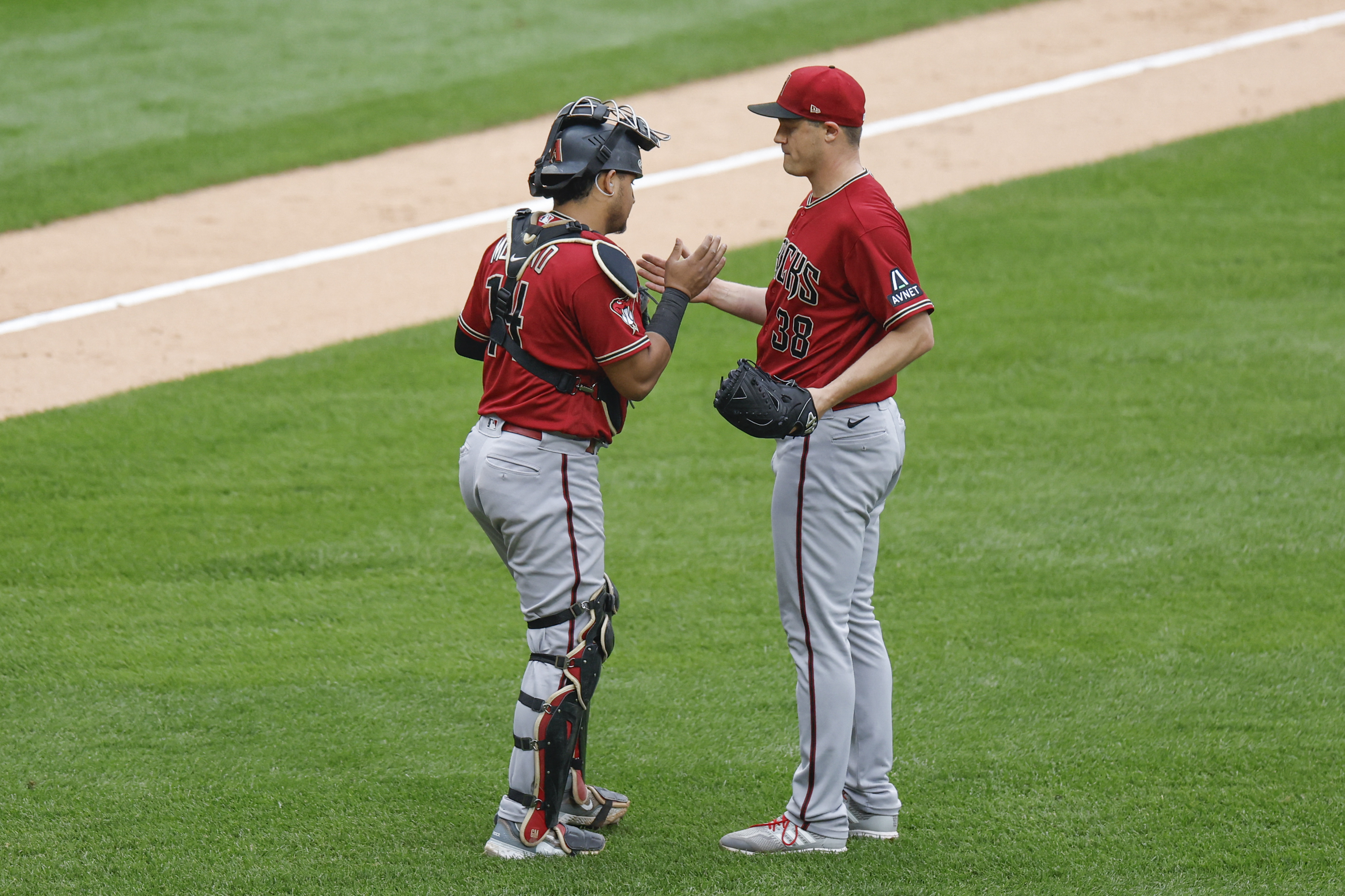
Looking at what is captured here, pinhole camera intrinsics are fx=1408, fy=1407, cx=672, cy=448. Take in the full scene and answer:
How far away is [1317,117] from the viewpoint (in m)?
10.7

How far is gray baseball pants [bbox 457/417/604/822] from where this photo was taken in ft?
12.7

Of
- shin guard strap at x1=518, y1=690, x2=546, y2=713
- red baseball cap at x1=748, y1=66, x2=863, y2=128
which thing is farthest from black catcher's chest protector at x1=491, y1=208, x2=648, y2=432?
shin guard strap at x1=518, y1=690, x2=546, y2=713

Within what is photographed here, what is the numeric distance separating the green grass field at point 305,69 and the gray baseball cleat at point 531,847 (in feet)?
24.3

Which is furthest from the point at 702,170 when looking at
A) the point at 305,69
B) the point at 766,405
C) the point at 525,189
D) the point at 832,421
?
the point at 766,405

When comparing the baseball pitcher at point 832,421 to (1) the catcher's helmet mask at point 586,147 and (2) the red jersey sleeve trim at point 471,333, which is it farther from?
(2) the red jersey sleeve trim at point 471,333

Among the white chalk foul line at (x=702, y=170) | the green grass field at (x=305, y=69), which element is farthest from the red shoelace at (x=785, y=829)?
the green grass field at (x=305, y=69)

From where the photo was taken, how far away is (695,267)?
396 cm

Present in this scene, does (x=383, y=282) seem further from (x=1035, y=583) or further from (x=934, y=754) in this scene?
(x=934, y=754)

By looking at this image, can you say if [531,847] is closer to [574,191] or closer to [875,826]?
[875,826]

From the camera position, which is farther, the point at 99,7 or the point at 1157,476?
the point at 99,7

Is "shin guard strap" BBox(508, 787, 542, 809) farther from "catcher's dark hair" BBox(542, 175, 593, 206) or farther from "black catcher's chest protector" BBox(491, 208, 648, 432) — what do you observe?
"catcher's dark hair" BBox(542, 175, 593, 206)

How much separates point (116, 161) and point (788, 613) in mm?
8258

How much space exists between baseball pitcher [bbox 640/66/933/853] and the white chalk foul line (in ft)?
13.5

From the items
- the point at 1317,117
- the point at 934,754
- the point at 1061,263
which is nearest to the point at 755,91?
the point at 1061,263
